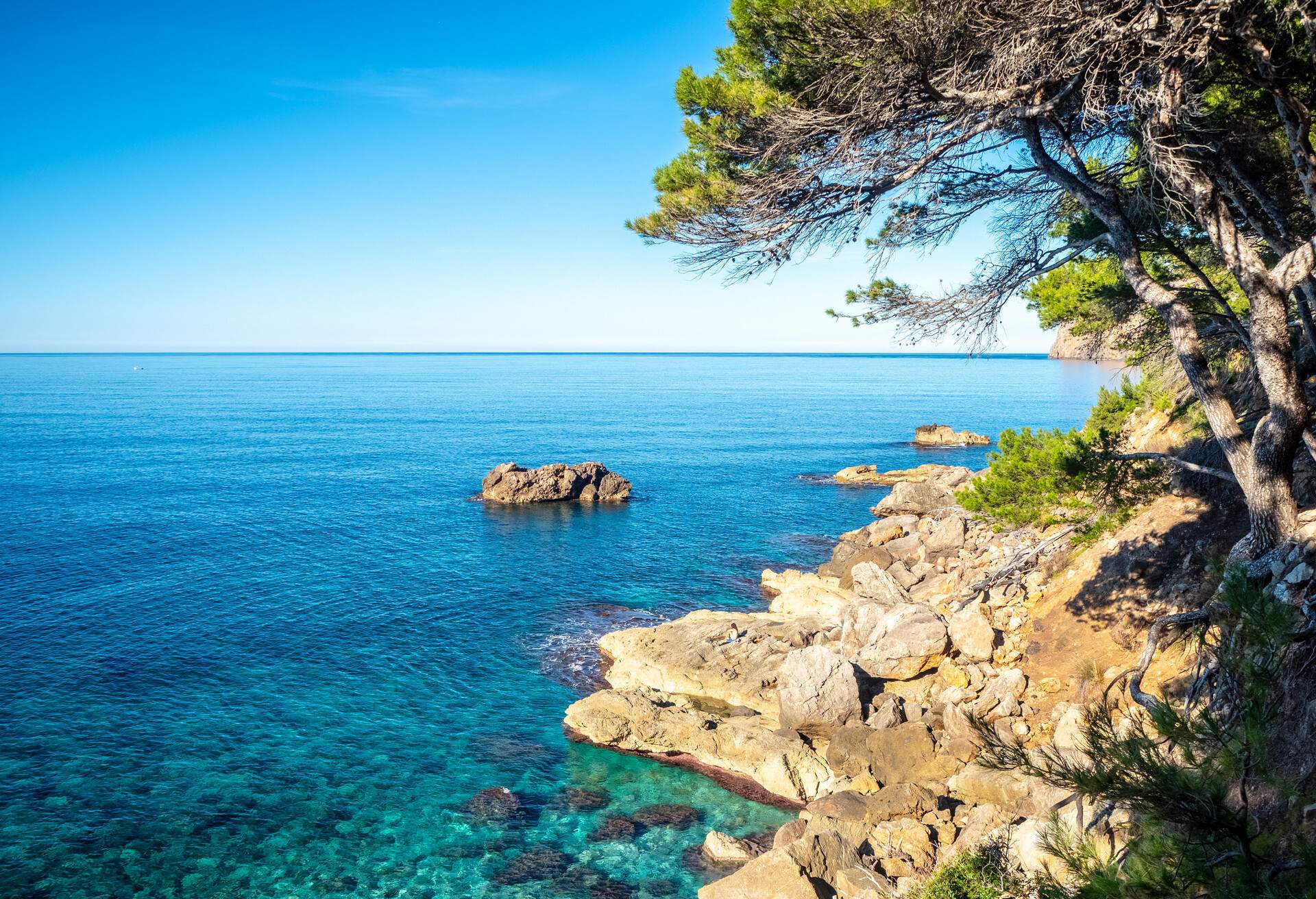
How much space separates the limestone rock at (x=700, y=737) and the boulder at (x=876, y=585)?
849 centimetres

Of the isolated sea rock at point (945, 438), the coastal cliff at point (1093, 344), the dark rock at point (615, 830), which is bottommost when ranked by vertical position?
the dark rock at point (615, 830)

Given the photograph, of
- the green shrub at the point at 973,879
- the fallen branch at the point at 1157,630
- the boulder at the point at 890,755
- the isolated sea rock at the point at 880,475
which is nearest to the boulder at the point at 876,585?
the boulder at the point at 890,755

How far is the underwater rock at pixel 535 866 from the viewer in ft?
58.5

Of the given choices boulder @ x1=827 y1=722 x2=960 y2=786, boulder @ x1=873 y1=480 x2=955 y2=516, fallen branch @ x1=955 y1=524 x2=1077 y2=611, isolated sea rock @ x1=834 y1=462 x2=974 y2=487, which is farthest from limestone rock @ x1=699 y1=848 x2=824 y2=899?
isolated sea rock @ x1=834 y1=462 x2=974 y2=487

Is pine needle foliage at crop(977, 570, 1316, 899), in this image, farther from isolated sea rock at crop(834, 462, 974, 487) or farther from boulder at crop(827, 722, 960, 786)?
isolated sea rock at crop(834, 462, 974, 487)

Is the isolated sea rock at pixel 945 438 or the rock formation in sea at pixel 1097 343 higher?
the rock formation in sea at pixel 1097 343

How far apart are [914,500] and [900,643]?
101ft

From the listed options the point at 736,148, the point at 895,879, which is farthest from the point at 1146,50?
the point at 895,879

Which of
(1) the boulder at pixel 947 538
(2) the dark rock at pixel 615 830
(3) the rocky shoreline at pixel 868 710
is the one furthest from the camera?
(1) the boulder at pixel 947 538

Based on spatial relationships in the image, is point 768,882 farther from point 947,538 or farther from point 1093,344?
point 947,538

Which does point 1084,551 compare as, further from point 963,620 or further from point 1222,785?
point 1222,785

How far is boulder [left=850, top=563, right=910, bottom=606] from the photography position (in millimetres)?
30000

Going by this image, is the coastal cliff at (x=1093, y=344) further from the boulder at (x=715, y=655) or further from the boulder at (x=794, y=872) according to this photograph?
the boulder at (x=715, y=655)

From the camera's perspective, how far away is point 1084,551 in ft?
77.4
